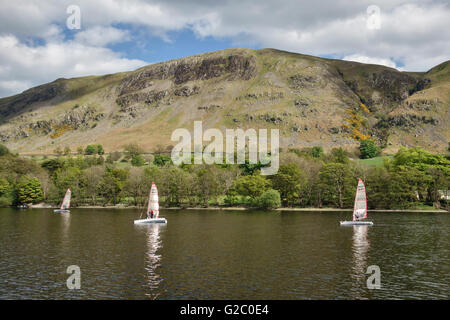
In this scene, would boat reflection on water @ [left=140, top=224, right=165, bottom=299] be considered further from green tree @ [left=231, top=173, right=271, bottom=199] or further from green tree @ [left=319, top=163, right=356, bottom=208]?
green tree @ [left=319, top=163, right=356, bottom=208]

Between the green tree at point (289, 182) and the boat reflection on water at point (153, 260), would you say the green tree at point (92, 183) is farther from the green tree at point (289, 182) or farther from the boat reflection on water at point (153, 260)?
the boat reflection on water at point (153, 260)

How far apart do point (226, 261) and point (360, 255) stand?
69.9ft

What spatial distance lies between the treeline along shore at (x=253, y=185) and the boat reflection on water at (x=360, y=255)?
54.9 meters

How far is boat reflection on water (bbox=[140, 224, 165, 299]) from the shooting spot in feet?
137

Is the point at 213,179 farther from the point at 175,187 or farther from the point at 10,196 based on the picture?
the point at 10,196

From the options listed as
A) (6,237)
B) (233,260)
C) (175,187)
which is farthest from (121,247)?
(175,187)

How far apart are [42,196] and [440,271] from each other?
163079mm

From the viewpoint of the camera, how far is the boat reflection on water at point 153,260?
4162cm

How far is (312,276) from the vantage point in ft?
152

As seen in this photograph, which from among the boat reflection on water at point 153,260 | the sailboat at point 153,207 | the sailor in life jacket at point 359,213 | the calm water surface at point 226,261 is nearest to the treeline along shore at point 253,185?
the sailor in life jacket at point 359,213

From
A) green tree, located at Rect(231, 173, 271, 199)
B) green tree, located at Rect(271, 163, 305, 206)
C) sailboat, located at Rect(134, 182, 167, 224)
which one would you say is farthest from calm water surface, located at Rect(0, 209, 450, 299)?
green tree, located at Rect(231, 173, 271, 199)

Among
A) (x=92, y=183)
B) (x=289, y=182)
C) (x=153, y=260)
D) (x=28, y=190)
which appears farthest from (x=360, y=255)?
(x=28, y=190)

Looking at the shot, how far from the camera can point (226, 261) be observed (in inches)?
2168

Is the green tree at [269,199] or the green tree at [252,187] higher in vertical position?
the green tree at [252,187]
